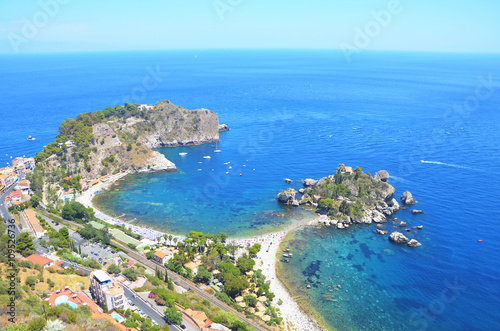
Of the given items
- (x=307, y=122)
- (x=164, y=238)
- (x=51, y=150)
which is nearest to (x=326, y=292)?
(x=164, y=238)

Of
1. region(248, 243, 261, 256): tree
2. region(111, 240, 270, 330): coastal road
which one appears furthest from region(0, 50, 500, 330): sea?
region(111, 240, 270, 330): coastal road

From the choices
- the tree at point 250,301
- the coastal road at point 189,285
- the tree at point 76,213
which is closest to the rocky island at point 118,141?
the tree at point 76,213

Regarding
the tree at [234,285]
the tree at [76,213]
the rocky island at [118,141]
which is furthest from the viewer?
the rocky island at [118,141]

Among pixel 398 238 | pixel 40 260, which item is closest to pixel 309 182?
pixel 398 238

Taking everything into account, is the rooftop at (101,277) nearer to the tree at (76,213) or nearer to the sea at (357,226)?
the sea at (357,226)

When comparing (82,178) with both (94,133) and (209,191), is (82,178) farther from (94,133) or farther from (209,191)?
(209,191)

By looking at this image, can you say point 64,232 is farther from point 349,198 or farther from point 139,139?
point 349,198

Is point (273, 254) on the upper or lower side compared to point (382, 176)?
lower
